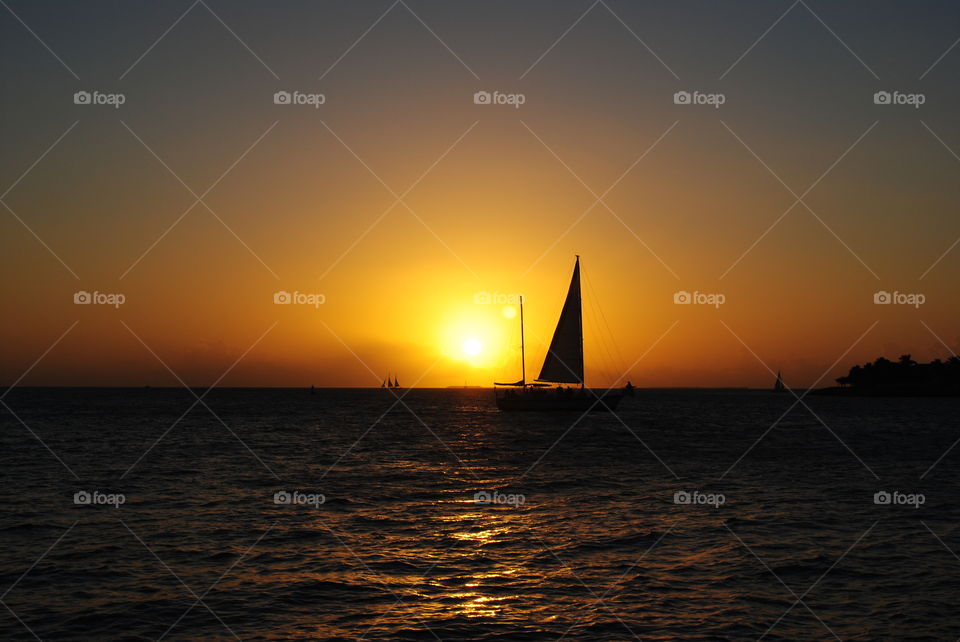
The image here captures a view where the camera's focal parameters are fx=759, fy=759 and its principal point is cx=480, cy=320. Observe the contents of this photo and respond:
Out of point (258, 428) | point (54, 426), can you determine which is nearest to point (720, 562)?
point (258, 428)

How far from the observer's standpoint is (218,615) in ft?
53.5

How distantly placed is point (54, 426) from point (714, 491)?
77.6 meters
